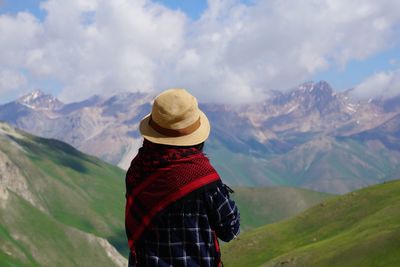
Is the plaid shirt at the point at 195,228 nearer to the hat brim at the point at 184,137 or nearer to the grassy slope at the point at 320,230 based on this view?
the hat brim at the point at 184,137

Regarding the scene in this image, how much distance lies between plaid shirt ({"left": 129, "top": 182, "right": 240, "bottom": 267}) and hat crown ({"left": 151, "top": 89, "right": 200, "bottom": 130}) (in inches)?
52.2

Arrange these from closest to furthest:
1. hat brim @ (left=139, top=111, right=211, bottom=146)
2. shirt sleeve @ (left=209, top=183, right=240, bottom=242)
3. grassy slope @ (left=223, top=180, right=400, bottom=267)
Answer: shirt sleeve @ (left=209, top=183, right=240, bottom=242) → hat brim @ (left=139, top=111, right=211, bottom=146) → grassy slope @ (left=223, top=180, right=400, bottom=267)

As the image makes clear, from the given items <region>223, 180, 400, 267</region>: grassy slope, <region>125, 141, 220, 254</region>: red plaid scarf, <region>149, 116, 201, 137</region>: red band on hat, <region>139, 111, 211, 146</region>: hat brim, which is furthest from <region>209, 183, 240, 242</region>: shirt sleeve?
<region>223, 180, 400, 267</region>: grassy slope

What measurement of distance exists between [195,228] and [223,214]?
1.89ft

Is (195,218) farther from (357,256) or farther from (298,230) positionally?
(298,230)

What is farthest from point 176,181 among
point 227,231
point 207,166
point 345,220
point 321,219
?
point 321,219

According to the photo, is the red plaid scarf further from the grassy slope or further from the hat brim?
the grassy slope

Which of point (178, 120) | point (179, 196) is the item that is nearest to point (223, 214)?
point (179, 196)

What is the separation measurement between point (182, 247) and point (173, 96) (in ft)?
9.08

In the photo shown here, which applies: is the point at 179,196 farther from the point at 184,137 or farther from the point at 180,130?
the point at 180,130

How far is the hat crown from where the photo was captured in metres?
10.6

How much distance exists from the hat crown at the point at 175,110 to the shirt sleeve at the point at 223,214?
4.45ft

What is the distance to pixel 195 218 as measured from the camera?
10.5 m

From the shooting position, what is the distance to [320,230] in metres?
116
